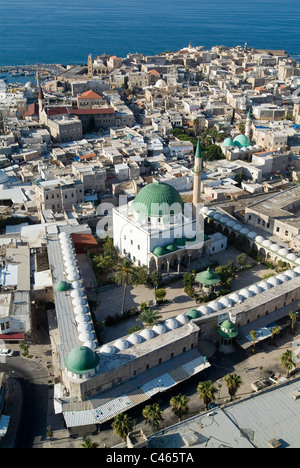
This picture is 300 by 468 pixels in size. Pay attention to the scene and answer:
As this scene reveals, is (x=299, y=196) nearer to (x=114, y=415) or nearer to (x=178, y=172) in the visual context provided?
Result: (x=178, y=172)

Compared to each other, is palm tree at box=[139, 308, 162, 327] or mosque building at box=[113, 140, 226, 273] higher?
mosque building at box=[113, 140, 226, 273]

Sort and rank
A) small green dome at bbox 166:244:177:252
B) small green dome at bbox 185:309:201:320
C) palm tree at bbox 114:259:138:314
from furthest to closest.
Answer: small green dome at bbox 166:244:177:252, palm tree at bbox 114:259:138:314, small green dome at bbox 185:309:201:320

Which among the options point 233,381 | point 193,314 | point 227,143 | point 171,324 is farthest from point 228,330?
point 227,143

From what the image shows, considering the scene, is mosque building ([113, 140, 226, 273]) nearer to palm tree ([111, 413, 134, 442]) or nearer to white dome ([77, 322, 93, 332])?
white dome ([77, 322, 93, 332])

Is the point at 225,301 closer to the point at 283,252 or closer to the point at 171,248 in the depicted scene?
the point at 171,248

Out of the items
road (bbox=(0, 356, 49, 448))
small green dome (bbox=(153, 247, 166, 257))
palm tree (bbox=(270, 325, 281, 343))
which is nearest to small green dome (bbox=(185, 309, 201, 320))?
palm tree (bbox=(270, 325, 281, 343))

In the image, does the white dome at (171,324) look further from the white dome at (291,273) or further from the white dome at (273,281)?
the white dome at (291,273)

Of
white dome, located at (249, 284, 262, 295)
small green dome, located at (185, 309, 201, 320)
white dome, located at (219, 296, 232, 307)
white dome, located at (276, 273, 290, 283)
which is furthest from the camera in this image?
white dome, located at (276, 273, 290, 283)
